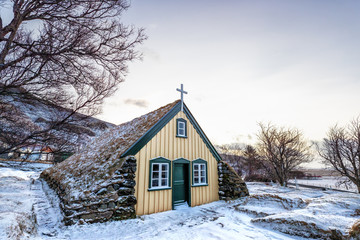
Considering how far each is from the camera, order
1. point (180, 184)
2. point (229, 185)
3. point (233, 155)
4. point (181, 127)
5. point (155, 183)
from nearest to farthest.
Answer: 1. point (155, 183)
2. point (180, 184)
3. point (181, 127)
4. point (229, 185)
5. point (233, 155)

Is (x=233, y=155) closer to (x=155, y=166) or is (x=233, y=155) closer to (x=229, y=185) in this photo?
(x=229, y=185)

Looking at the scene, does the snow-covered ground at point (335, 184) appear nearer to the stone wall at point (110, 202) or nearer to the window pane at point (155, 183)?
the window pane at point (155, 183)

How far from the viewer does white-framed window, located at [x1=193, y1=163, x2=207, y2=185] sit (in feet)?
33.0

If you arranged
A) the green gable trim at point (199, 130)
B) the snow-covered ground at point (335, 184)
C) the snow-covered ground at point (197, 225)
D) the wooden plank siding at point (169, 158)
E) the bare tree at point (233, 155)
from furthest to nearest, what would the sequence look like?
the bare tree at point (233, 155), the snow-covered ground at point (335, 184), the green gable trim at point (199, 130), the wooden plank siding at point (169, 158), the snow-covered ground at point (197, 225)

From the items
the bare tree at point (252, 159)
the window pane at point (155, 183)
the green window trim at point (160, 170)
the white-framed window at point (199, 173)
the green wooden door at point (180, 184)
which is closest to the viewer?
the green window trim at point (160, 170)

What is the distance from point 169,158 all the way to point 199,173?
2.38 meters

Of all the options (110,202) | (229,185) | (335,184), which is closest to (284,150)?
(335,184)

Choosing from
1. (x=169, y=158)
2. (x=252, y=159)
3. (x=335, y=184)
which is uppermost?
(x=169, y=158)

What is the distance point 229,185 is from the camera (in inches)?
426

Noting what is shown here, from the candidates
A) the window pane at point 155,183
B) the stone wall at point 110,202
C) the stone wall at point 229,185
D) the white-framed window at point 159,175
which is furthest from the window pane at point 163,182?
the stone wall at point 229,185

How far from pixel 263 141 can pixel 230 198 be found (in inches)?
588

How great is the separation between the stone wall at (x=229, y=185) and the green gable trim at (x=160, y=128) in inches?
33.9

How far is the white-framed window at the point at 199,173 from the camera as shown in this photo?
10.1m

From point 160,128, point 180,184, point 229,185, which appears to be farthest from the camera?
point 229,185
